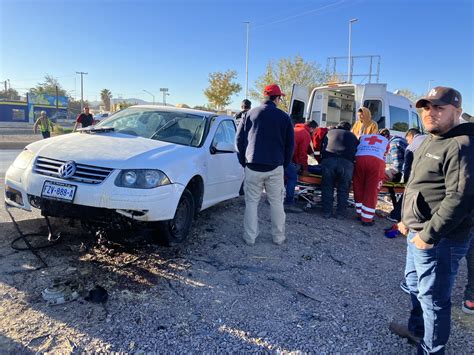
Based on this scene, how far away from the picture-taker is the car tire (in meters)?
3.90

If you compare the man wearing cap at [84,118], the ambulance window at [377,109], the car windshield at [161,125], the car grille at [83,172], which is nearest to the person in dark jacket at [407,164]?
the ambulance window at [377,109]

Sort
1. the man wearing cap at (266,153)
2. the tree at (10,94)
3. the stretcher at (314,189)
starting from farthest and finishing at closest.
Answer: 1. the tree at (10,94)
2. the stretcher at (314,189)
3. the man wearing cap at (266,153)

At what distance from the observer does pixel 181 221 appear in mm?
4160

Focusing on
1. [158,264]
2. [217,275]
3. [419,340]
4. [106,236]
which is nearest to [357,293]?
[419,340]

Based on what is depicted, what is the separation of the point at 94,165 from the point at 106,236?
770 millimetres

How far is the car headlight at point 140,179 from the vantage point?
343 centimetres

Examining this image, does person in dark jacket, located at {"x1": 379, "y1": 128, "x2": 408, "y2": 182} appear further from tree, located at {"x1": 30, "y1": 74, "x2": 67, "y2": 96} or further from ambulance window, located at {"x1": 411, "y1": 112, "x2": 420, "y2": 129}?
tree, located at {"x1": 30, "y1": 74, "x2": 67, "y2": 96}

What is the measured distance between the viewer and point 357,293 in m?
3.49

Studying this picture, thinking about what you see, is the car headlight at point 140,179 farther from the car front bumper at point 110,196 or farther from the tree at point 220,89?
the tree at point 220,89

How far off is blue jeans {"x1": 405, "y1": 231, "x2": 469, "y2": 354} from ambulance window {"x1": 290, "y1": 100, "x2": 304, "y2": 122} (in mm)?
8429

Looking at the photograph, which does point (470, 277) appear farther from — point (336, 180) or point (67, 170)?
point (67, 170)

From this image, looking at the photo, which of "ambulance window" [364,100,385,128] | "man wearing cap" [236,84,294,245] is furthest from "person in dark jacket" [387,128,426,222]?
"ambulance window" [364,100,385,128]

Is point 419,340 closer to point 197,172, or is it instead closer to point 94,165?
point 197,172

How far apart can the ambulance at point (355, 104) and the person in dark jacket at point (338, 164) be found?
371 cm
